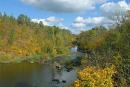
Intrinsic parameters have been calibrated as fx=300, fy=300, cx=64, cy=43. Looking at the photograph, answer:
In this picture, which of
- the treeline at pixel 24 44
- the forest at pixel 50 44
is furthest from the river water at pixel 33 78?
the treeline at pixel 24 44

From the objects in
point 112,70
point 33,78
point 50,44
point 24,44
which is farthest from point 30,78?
point 50,44

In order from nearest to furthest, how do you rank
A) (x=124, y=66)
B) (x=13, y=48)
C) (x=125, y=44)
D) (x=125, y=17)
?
1. (x=124, y=66)
2. (x=125, y=44)
3. (x=125, y=17)
4. (x=13, y=48)

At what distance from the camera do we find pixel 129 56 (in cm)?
3984

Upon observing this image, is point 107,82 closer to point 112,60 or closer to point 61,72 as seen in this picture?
point 112,60

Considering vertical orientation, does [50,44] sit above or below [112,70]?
below

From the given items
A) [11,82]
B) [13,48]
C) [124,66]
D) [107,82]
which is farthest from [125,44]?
[13,48]

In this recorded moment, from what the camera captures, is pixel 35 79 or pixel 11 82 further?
pixel 35 79

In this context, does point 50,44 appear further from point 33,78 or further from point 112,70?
point 112,70

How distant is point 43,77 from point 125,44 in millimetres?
41489

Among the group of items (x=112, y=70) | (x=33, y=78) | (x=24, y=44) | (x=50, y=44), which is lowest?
(x=33, y=78)

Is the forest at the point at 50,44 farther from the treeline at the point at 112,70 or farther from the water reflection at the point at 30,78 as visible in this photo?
the water reflection at the point at 30,78

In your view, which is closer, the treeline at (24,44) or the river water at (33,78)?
the river water at (33,78)

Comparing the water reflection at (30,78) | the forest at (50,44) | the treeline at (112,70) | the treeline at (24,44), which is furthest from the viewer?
the treeline at (24,44)

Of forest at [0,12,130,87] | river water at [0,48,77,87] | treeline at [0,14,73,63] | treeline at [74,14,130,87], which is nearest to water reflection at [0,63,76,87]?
river water at [0,48,77,87]
